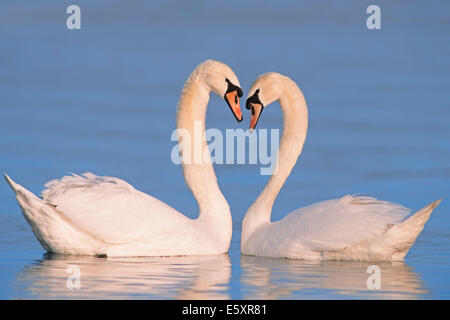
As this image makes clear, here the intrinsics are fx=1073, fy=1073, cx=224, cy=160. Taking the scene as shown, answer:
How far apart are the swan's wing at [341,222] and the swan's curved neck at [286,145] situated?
51.1 inches

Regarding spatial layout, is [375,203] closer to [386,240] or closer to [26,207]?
[386,240]

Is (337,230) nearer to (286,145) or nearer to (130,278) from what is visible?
(286,145)

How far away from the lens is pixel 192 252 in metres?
15.8

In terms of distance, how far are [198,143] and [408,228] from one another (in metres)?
3.75

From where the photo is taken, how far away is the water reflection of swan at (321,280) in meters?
11.7

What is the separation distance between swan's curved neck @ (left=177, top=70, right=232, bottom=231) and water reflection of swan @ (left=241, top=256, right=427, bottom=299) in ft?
4.99

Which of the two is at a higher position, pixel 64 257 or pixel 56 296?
pixel 64 257

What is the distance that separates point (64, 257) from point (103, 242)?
59 centimetres

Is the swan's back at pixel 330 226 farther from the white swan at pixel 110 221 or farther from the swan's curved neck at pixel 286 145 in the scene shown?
the white swan at pixel 110 221
